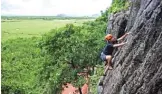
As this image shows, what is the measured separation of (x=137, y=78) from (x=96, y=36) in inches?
1483

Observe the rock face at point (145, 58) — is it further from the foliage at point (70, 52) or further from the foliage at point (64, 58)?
the foliage at point (70, 52)

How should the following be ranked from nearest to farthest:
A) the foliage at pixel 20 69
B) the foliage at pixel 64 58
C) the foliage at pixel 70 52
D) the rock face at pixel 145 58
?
the rock face at pixel 145 58, the foliage at pixel 64 58, the foliage at pixel 70 52, the foliage at pixel 20 69

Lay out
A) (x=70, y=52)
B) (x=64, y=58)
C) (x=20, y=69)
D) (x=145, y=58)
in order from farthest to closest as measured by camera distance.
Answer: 1. (x=20, y=69)
2. (x=70, y=52)
3. (x=64, y=58)
4. (x=145, y=58)

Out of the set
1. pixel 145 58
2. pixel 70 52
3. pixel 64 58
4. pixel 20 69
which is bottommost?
pixel 20 69

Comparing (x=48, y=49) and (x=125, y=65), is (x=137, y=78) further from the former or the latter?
(x=48, y=49)

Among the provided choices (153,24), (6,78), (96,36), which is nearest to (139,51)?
(153,24)

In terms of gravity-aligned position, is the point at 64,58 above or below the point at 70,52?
below

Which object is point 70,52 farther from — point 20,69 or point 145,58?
point 145,58

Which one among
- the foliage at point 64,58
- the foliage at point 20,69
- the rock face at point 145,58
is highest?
the rock face at point 145,58

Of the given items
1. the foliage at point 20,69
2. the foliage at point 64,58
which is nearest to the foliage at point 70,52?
the foliage at point 64,58

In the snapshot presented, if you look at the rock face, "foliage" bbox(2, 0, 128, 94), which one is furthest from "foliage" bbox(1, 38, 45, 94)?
the rock face

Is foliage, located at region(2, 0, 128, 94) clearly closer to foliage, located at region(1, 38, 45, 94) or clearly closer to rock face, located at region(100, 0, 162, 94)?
foliage, located at region(1, 38, 45, 94)

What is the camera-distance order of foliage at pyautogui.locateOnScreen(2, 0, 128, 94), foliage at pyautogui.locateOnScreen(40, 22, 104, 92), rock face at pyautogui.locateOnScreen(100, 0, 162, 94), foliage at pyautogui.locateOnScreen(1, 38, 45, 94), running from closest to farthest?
rock face at pyautogui.locateOnScreen(100, 0, 162, 94) → foliage at pyautogui.locateOnScreen(2, 0, 128, 94) → foliage at pyautogui.locateOnScreen(40, 22, 104, 92) → foliage at pyautogui.locateOnScreen(1, 38, 45, 94)

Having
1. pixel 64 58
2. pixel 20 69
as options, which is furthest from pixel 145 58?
pixel 20 69
